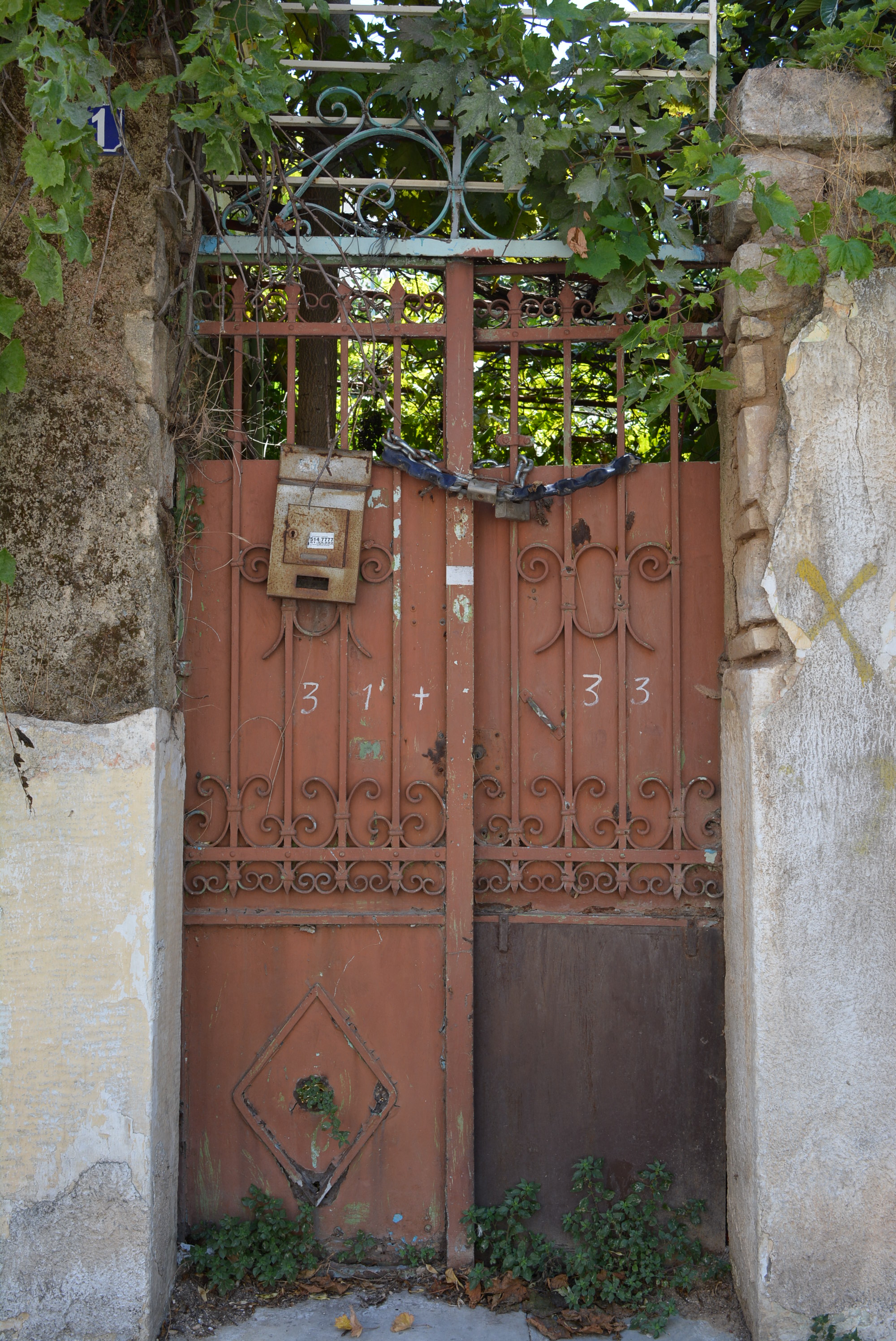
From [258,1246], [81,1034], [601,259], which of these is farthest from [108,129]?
[258,1246]

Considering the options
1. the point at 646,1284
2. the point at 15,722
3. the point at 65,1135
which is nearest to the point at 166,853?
the point at 15,722

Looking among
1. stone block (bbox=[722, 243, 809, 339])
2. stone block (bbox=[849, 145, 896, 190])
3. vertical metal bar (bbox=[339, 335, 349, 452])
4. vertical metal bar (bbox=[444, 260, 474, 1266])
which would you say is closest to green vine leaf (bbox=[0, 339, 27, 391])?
vertical metal bar (bbox=[339, 335, 349, 452])

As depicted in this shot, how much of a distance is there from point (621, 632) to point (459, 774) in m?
0.71

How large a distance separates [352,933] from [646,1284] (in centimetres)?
137

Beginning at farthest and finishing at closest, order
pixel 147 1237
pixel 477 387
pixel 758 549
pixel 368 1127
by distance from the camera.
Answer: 1. pixel 477 387
2. pixel 368 1127
3. pixel 758 549
4. pixel 147 1237

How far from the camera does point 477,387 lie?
4543 millimetres

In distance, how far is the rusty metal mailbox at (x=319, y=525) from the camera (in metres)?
3.00

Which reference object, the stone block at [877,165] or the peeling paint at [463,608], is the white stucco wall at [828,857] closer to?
the stone block at [877,165]

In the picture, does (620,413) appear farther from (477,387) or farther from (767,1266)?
(767,1266)

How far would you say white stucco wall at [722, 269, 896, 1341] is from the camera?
2.59m

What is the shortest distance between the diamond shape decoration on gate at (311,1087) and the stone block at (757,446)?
6.82ft

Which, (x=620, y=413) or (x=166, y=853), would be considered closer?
(x=166, y=853)

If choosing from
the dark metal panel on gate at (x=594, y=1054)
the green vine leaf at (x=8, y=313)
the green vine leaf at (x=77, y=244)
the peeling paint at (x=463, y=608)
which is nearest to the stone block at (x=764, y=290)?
the peeling paint at (x=463, y=608)

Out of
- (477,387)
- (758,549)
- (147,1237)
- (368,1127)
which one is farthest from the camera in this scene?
(477,387)
